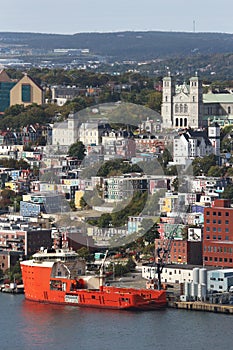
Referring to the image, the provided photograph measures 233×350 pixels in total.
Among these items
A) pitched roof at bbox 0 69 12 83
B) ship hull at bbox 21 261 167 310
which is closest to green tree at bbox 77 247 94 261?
ship hull at bbox 21 261 167 310

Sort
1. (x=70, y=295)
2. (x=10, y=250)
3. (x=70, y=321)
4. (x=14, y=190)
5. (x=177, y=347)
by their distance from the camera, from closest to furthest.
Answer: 1. (x=177, y=347)
2. (x=70, y=321)
3. (x=70, y=295)
4. (x=10, y=250)
5. (x=14, y=190)

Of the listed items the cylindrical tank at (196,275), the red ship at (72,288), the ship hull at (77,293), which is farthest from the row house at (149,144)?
the cylindrical tank at (196,275)

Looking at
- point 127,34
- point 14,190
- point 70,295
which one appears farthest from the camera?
point 127,34

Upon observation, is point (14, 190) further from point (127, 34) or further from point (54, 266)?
Answer: point (127, 34)

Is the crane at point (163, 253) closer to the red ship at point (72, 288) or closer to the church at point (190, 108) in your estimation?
the red ship at point (72, 288)

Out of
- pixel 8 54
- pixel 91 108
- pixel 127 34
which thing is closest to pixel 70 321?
pixel 91 108

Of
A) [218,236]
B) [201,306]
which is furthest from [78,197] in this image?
[201,306]

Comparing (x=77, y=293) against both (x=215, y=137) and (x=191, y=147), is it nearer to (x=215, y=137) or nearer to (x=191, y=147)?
(x=191, y=147)
